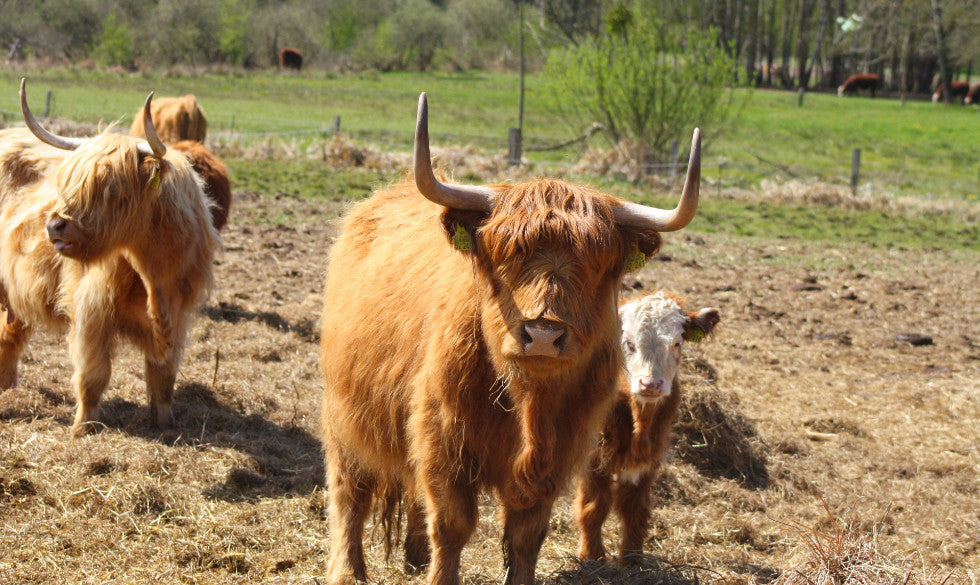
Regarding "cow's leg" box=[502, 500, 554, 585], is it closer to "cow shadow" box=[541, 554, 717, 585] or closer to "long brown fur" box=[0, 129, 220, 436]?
"cow shadow" box=[541, 554, 717, 585]

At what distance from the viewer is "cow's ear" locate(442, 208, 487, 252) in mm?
3291

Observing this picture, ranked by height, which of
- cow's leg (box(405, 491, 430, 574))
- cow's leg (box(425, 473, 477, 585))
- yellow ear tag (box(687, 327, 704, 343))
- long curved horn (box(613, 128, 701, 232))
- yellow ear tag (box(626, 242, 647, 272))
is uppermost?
long curved horn (box(613, 128, 701, 232))

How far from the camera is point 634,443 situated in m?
4.80

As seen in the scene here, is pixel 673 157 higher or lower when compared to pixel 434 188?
lower

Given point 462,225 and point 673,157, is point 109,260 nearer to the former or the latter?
point 462,225

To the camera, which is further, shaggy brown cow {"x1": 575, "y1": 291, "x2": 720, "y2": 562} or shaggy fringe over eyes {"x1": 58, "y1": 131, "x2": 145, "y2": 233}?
shaggy fringe over eyes {"x1": 58, "y1": 131, "x2": 145, "y2": 233}

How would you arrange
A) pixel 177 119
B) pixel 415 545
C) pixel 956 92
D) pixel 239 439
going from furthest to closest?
1. pixel 956 92
2. pixel 177 119
3. pixel 239 439
4. pixel 415 545

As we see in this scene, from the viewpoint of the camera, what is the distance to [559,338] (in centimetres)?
301

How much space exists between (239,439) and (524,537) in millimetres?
2793

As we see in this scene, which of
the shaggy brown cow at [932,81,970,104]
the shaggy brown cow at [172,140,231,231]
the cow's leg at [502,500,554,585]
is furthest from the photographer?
the shaggy brown cow at [932,81,970,104]

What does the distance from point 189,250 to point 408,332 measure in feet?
9.18

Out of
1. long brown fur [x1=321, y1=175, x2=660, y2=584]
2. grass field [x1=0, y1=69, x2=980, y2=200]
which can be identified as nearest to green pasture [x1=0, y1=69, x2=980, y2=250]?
grass field [x1=0, y1=69, x2=980, y2=200]

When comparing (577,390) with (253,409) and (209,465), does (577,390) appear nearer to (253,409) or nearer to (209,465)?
(209,465)

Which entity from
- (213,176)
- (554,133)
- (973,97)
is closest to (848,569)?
(213,176)
